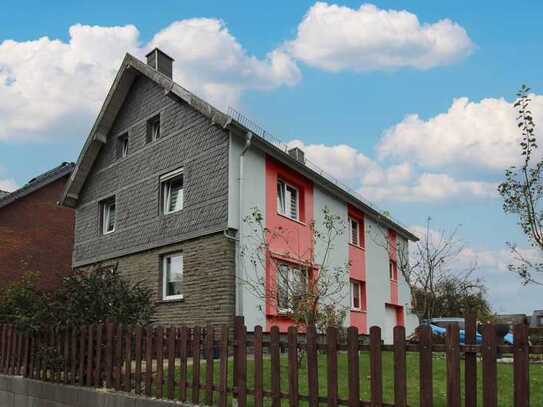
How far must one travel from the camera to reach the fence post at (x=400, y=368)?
516 cm

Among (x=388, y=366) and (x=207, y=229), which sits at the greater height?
(x=207, y=229)

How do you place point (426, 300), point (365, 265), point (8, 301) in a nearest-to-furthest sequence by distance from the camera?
point (8, 301)
point (426, 300)
point (365, 265)

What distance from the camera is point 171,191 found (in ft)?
60.5

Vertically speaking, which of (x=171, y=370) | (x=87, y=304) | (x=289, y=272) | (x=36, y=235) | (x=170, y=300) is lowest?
(x=171, y=370)

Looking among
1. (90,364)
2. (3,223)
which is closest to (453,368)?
(90,364)

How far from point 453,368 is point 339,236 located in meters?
16.4

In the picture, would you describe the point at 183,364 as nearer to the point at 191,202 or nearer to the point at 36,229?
the point at 191,202

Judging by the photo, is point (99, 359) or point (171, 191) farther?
point (171, 191)

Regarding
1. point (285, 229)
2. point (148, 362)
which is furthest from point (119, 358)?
point (285, 229)

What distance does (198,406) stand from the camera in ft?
22.2

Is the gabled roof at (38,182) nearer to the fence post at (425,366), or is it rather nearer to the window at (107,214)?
the window at (107,214)

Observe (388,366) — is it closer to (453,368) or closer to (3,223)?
(453,368)

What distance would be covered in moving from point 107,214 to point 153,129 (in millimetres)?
3950

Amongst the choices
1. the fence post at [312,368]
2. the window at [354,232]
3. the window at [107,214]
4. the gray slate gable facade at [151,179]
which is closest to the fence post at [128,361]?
the fence post at [312,368]
